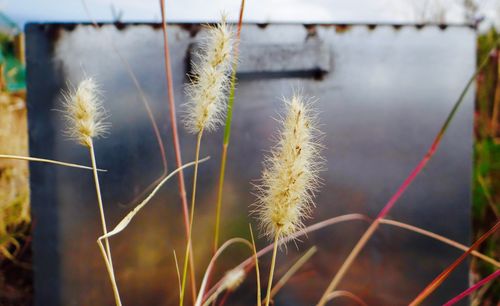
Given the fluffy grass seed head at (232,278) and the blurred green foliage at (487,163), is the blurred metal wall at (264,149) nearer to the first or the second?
the fluffy grass seed head at (232,278)

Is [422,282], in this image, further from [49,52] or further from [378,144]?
[49,52]

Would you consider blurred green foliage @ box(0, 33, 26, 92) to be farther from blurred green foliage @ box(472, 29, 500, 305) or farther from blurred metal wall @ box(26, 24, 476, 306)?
blurred green foliage @ box(472, 29, 500, 305)

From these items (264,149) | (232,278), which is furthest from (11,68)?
(232,278)

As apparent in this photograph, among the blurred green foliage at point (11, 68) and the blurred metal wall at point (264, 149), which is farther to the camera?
the blurred green foliage at point (11, 68)

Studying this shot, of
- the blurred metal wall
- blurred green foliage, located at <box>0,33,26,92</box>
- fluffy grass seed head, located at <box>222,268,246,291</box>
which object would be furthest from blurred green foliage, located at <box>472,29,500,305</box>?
blurred green foliage, located at <box>0,33,26,92</box>

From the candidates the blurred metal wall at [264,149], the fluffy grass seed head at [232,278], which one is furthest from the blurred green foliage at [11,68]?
the fluffy grass seed head at [232,278]

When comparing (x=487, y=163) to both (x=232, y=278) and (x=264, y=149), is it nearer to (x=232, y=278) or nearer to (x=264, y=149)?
(x=264, y=149)
